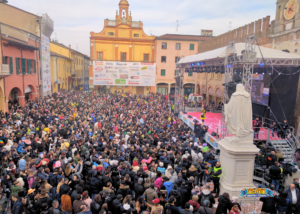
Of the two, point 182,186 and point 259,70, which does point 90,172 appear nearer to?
point 182,186

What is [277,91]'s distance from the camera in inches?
538

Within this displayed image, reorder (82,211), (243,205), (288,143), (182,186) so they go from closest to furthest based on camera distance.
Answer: (82,211) → (182,186) → (243,205) → (288,143)

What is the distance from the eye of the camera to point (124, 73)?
99.7 ft

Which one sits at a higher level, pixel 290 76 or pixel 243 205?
pixel 290 76

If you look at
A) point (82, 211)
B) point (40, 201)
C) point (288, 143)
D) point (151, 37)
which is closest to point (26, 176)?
point (40, 201)

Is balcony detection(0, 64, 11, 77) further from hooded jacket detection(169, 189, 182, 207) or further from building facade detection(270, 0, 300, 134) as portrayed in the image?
building facade detection(270, 0, 300, 134)

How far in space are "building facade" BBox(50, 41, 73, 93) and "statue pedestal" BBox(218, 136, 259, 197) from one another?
28.6m

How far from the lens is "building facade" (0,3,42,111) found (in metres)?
15.8

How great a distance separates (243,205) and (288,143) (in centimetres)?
732

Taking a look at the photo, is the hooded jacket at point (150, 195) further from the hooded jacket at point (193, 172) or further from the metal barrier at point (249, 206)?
the metal barrier at point (249, 206)

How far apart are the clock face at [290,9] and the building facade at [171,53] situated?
62.3ft

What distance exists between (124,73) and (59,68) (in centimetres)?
1040

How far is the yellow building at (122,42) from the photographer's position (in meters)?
32.0

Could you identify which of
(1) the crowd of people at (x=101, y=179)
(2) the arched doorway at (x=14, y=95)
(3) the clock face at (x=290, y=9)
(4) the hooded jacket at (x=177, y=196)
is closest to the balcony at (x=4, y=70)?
(2) the arched doorway at (x=14, y=95)
